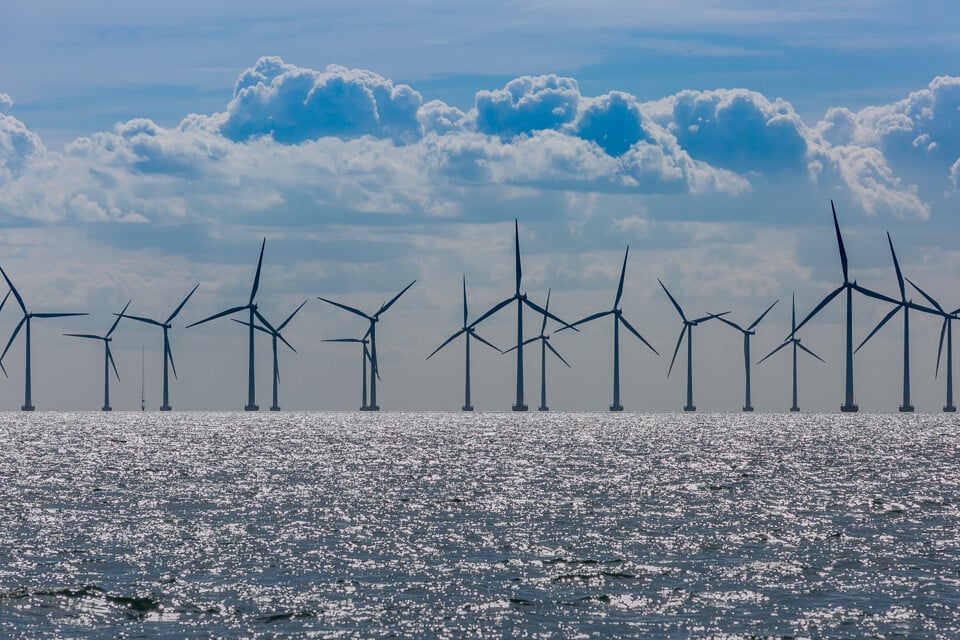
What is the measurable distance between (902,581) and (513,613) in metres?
12.8

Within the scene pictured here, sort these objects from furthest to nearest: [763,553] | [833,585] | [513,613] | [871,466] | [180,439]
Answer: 1. [180,439]
2. [871,466]
3. [763,553]
4. [833,585]
5. [513,613]

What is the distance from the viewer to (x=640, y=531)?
58125mm

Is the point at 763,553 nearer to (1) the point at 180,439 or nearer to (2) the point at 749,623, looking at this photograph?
(2) the point at 749,623

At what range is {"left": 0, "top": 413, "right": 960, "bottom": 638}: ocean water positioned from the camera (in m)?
38.7

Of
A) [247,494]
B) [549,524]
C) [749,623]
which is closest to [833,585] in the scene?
[749,623]

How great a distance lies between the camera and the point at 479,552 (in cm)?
5144

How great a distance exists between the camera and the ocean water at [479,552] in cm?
3869

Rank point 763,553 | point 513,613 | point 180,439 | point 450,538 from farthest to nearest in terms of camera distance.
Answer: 1. point 180,439
2. point 450,538
3. point 763,553
4. point 513,613

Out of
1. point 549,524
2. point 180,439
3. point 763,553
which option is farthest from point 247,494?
point 180,439

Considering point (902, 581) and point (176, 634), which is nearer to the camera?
point (176, 634)

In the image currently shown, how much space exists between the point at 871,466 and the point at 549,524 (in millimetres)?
51293

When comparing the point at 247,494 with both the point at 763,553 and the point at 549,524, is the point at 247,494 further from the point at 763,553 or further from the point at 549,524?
the point at 763,553

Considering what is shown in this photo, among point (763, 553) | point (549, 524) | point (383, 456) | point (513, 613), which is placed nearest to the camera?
point (513, 613)

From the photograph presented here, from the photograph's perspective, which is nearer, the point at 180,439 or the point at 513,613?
the point at 513,613
